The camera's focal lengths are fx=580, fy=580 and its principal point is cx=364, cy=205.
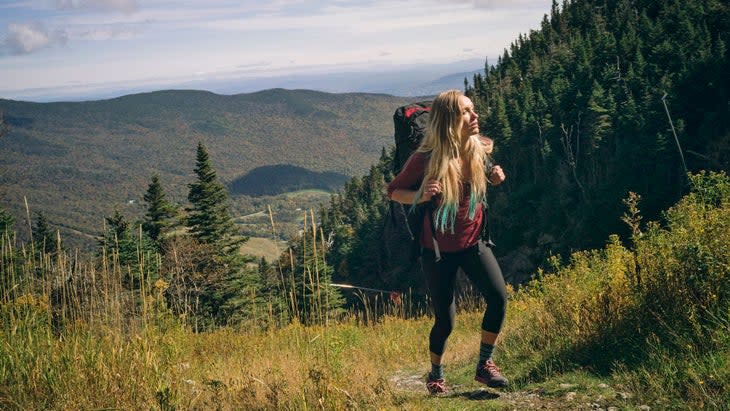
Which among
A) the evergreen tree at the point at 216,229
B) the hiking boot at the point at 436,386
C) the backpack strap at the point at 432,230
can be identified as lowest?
the evergreen tree at the point at 216,229

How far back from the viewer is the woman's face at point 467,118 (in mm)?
4418

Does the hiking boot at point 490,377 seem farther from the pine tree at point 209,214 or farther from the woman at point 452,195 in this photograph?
the pine tree at point 209,214

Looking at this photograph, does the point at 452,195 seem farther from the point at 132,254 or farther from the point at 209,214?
the point at 209,214

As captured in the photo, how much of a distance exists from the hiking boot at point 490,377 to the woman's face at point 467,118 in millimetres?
1888

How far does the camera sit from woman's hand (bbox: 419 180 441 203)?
420 centimetres

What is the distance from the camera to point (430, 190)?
165 inches

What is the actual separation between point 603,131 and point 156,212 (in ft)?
137

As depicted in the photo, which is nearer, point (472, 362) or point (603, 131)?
point (472, 362)

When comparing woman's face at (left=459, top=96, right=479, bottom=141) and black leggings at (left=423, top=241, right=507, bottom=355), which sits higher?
woman's face at (left=459, top=96, right=479, bottom=141)

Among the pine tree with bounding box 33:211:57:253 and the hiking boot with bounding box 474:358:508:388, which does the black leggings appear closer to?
the hiking boot with bounding box 474:358:508:388

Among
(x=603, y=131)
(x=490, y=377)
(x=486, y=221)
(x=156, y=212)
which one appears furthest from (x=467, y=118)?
(x=603, y=131)

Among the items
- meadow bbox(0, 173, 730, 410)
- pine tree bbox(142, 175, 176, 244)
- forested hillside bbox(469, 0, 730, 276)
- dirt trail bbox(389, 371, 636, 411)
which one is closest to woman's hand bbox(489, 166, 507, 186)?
meadow bbox(0, 173, 730, 410)

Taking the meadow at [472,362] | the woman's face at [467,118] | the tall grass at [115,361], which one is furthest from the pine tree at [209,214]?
the woman's face at [467,118]

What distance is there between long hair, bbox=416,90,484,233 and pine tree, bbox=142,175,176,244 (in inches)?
1398
